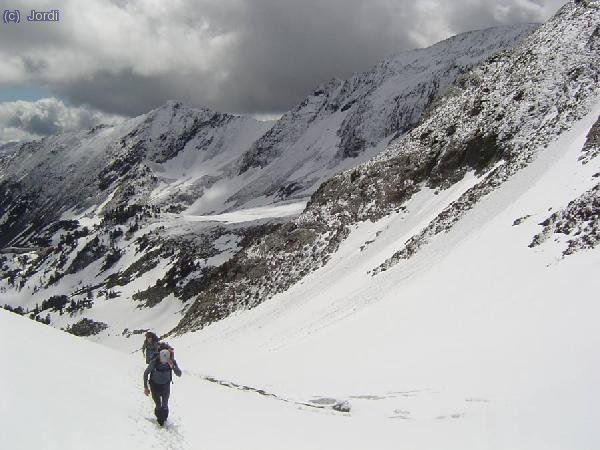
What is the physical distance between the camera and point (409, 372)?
1766cm

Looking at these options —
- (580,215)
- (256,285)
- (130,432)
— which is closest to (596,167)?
(580,215)

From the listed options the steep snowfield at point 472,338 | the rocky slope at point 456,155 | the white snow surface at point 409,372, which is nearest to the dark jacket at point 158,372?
the white snow surface at point 409,372

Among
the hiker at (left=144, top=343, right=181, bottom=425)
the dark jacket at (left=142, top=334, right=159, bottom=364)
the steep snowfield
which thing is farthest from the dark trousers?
the steep snowfield

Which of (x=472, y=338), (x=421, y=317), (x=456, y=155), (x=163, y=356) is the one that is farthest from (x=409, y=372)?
(x=456, y=155)

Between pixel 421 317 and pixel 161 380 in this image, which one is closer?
pixel 161 380

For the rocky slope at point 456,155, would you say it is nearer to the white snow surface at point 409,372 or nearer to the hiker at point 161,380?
the white snow surface at point 409,372

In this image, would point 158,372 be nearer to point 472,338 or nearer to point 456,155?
point 472,338

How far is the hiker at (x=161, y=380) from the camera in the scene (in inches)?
450

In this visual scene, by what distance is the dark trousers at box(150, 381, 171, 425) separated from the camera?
1136cm

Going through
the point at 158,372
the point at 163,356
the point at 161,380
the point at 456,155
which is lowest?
the point at 161,380

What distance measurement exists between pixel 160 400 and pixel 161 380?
45cm

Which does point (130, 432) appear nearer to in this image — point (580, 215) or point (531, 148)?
point (580, 215)

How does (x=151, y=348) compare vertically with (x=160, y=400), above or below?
above

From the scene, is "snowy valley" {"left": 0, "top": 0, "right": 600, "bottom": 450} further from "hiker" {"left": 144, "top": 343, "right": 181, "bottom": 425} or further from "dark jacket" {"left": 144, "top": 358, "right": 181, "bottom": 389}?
"dark jacket" {"left": 144, "top": 358, "right": 181, "bottom": 389}
